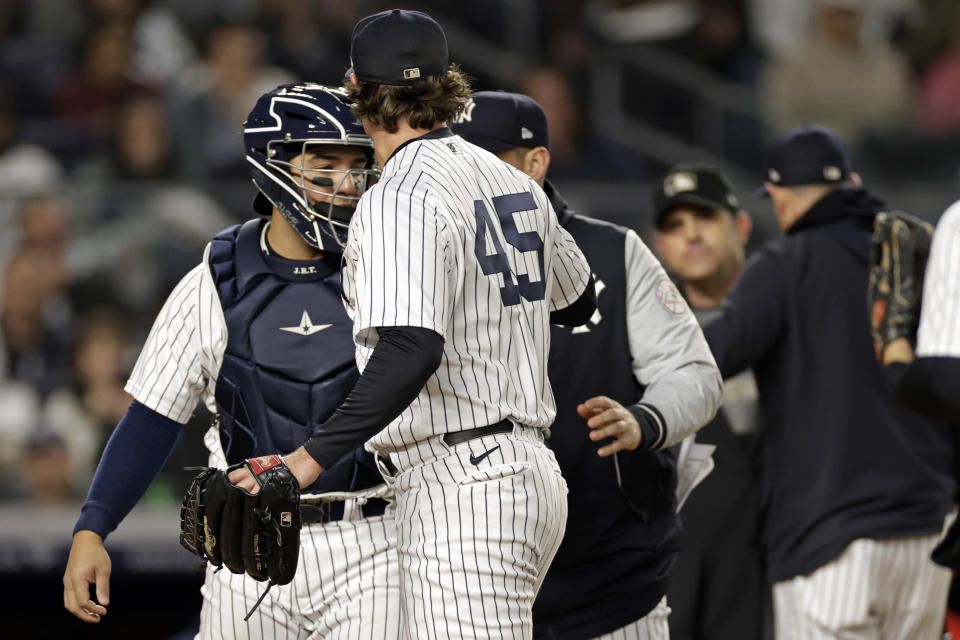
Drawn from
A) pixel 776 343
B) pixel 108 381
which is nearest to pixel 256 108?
pixel 776 343

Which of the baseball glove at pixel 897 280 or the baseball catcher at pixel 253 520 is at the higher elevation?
the baseball glove at pixel 897 280

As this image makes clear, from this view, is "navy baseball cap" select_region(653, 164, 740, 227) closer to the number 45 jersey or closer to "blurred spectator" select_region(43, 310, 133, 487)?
the number 45 jersey

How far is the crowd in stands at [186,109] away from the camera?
649 cm

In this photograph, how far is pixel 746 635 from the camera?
4.47 meters

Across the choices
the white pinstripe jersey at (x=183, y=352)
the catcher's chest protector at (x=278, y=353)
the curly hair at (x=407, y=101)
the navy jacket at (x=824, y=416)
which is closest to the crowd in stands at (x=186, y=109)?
the navy jacket at (x=824, y=416)

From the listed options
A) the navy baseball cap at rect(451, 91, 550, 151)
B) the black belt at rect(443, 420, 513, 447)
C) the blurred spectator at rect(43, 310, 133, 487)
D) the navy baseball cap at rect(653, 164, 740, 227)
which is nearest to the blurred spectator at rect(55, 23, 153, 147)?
the blurred spectator at rect(43, 310, 133, 487)

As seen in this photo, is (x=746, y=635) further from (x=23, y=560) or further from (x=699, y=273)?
(x=23, y=560)

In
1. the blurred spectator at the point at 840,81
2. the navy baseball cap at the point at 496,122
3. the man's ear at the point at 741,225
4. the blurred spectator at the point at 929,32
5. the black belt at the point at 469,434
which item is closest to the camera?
the black belt at the point at 469,434

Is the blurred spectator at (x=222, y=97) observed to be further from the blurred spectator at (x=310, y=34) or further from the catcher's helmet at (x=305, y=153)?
the catcher's helmet at (x=305, y=153)

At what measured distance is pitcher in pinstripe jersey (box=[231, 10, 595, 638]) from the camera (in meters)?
2.48

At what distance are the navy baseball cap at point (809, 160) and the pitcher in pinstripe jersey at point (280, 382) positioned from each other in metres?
1.95

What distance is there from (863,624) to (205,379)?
2350 millimetres

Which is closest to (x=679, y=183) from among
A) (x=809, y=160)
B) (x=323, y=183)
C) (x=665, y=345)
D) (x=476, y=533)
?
(x=809, y=160)

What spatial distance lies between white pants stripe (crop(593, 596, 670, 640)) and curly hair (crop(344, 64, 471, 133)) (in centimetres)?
150
